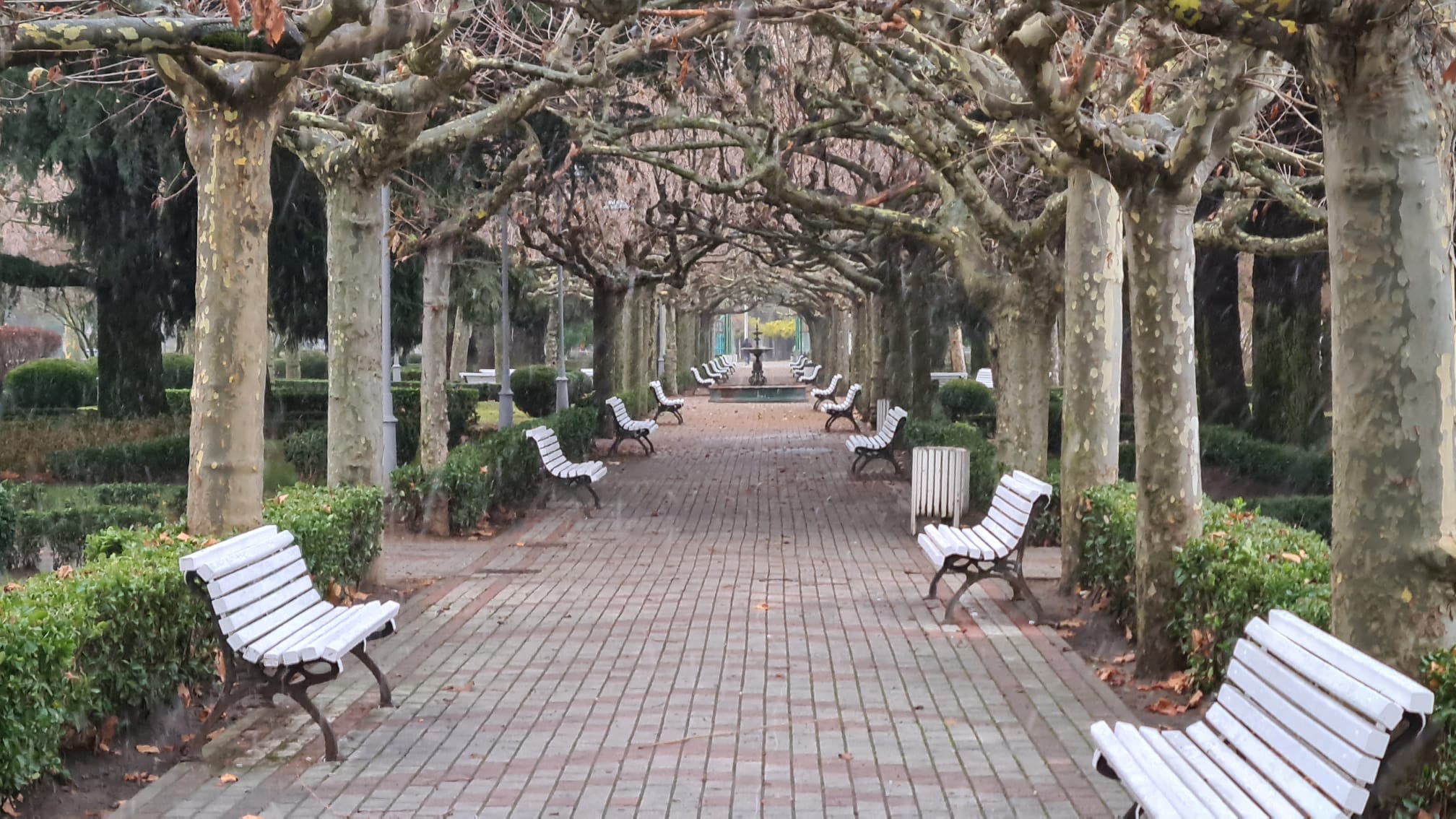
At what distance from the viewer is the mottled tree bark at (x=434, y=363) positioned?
57.1 feet

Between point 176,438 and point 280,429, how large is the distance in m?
5.45

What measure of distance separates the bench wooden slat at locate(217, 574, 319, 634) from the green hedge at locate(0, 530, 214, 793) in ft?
1.28

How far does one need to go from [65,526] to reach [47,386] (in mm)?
24251

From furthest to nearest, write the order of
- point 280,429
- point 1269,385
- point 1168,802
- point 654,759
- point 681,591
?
point 280,429 < point 1269,385 < point 681,591 < point 654,759 < point 1168,802

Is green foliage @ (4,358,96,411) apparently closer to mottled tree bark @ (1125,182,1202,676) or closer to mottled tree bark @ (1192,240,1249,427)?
mottled tree bark @ (1192,240,1249,427)

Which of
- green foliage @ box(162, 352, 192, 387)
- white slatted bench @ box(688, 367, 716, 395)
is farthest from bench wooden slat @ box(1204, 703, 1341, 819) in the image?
white slatted bench @ box(688, 367, 716, 395)

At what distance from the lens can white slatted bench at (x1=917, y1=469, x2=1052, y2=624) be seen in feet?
33.3

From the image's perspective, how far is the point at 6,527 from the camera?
45.8 ft

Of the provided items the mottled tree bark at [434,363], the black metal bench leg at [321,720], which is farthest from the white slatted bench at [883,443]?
the black metal bench leg at [321,720]

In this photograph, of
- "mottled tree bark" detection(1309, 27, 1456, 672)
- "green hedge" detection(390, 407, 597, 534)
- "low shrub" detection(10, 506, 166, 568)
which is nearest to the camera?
"mottled tree bark" detection(1309, 27, 1456, 672)

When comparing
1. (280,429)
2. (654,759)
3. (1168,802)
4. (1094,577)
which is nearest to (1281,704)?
(1168,802)

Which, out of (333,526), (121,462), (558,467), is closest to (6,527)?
(333,526)

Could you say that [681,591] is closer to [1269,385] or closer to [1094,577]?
[1094,577]

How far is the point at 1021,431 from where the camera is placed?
49.0 ft
